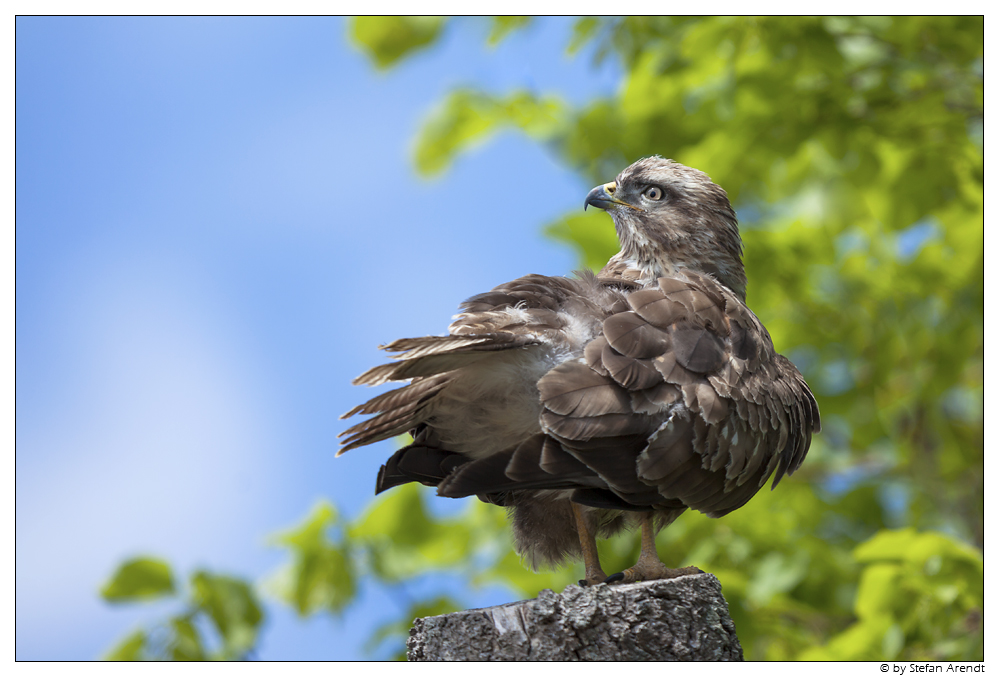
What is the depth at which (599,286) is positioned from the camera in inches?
122

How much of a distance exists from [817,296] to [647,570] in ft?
12.8

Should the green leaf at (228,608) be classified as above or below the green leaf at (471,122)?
below

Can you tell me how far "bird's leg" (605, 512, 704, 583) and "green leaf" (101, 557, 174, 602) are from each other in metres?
2.88

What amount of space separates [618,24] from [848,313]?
2831mm

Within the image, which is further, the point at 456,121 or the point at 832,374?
the point at 832,374

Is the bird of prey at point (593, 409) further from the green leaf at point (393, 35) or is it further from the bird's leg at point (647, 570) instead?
the green leaf at point (393, 35)

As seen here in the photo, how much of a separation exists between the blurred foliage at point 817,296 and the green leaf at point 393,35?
0.06ft

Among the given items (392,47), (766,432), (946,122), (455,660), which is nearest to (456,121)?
(392,47)

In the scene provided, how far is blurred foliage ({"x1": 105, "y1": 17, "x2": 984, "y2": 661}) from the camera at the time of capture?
477 cm

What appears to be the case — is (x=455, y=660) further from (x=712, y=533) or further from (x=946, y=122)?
(x=946, y=122)

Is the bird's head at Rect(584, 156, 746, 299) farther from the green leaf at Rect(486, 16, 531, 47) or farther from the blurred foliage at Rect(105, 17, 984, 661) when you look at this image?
the green leaf at Rect(486, 16, 531, 47)

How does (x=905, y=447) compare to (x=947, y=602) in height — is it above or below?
above

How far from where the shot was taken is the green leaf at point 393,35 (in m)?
6.10

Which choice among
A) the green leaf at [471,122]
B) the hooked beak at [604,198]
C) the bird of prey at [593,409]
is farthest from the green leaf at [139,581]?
the green leaf at [471,122]
